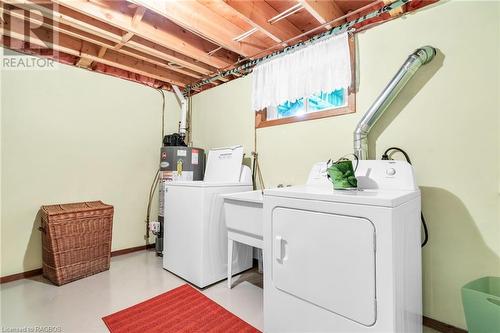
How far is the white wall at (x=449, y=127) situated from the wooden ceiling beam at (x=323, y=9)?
325 mm

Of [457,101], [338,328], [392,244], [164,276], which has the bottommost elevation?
[164,276]

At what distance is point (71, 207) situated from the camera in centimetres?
255

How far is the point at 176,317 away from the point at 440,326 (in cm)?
188

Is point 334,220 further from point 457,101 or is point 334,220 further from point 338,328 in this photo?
point 457,101

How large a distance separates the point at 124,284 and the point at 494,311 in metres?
2.76

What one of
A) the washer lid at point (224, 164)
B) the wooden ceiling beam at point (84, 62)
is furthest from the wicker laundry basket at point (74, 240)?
the wooden ceiling beam at point (84, 62)

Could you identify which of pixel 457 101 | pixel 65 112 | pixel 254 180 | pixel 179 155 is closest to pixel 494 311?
pixel 457 101

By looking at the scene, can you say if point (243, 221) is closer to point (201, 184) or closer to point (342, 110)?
point (201, 184)

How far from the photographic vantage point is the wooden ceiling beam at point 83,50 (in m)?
2.32

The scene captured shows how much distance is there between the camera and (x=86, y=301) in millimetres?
1984

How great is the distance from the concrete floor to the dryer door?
0.61 m

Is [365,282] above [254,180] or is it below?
below
